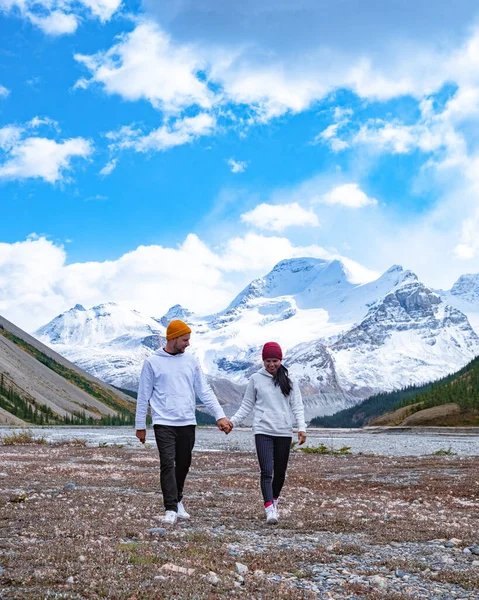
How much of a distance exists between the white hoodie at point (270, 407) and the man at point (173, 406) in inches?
25.5

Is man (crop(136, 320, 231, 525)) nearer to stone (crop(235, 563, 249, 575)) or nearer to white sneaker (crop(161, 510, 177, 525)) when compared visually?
white sneaker (crop(161, 510, 177, 525))

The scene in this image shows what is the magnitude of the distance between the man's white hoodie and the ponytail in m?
1.25

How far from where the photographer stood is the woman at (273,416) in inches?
482

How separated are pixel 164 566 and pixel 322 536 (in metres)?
3.95

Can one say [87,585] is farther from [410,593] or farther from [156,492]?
[156,492]

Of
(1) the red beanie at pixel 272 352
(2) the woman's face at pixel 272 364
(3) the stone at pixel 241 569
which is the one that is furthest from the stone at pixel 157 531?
(1) the red beanie at pixel 272 352

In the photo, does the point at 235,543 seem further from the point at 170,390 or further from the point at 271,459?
the point at 170,390

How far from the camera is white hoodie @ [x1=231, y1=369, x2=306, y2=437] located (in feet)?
40.4

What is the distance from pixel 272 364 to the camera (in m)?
12.5

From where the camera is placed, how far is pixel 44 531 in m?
9.80

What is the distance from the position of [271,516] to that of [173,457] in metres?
2.03

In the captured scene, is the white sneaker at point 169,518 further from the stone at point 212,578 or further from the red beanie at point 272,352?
the stone at point 212,578

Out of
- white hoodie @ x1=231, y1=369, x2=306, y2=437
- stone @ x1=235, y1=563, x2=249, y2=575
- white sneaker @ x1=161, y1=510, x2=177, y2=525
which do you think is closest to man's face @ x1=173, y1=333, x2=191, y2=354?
white hoodie @ x1=231, y1=369, x2=306, y2=437

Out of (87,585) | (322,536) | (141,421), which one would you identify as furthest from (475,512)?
(87,585)
